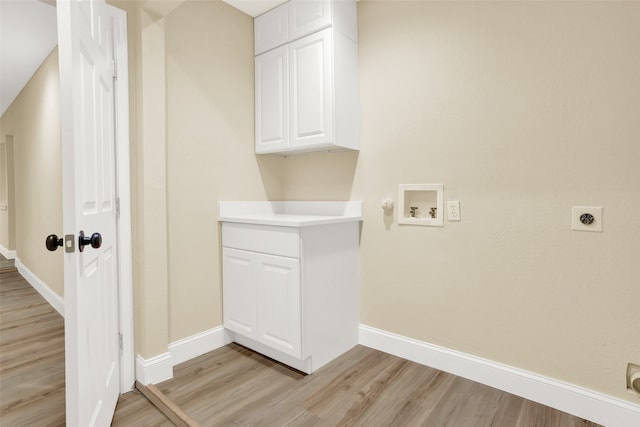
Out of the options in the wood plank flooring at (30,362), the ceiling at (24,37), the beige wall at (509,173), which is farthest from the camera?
the ceiling at (24,37)

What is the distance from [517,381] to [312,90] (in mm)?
2095

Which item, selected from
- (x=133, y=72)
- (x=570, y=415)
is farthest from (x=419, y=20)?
(x=570, y=415)

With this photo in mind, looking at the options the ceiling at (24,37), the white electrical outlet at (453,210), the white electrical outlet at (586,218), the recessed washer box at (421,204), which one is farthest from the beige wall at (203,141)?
the white electrical outlet at (586,218)

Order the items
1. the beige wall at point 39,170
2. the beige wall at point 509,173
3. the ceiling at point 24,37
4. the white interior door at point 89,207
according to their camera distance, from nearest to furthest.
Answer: the white interior door at point 89,207 < the beige wall at point 509,173 < the ceiling at point 24,37 < the beige wall at point 39,170

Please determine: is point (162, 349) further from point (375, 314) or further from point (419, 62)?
point (419, 62)

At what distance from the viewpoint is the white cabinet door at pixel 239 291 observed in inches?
84.9

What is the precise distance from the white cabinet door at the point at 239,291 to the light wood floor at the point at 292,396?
195mm

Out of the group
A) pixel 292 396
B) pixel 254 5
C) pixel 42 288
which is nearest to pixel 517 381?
pixel 292 396

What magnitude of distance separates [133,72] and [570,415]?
2873 millimetres

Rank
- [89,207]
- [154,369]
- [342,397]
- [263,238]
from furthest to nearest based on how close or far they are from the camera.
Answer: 1. [263,238]
2. [154,369]
3. [342,397]
4. [89,207]

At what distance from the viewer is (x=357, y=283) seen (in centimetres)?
239

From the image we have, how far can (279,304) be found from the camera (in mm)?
1993

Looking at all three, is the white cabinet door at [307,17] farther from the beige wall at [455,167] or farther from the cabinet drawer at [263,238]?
the cabinet drawer at [263,238]

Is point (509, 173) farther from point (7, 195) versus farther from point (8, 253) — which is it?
point (8, 253)
